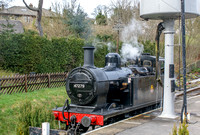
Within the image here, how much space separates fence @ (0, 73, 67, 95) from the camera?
1203 cm

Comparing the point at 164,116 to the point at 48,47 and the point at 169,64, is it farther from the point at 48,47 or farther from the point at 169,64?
the point at 48,47

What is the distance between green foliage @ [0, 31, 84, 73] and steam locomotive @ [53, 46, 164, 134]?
7.43 metres

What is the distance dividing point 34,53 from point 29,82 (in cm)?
289

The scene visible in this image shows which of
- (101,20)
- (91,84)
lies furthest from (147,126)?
(101,20)

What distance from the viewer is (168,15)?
28.4ft

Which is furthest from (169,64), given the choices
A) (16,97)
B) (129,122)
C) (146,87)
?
(16,97)

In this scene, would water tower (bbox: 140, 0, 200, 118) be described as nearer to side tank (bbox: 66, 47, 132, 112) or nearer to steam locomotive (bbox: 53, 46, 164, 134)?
steam locomotive (bbox: 53, 46, 164, 134)

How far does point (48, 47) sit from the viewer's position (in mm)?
16422

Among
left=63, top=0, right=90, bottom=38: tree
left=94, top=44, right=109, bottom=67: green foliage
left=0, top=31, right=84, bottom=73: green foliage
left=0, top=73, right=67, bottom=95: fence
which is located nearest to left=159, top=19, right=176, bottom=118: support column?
left=0, top=73, right=67, bottom=95: fence

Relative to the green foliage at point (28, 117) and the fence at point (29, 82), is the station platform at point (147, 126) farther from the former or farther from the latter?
the fence at point (29, 82)

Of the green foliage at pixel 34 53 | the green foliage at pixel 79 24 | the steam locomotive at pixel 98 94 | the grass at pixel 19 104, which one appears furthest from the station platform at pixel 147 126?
the green foliage at pixel 79 24

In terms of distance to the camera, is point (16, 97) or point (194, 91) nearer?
point (16, 97)

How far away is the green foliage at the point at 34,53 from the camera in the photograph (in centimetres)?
1493

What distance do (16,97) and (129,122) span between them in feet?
18.0
